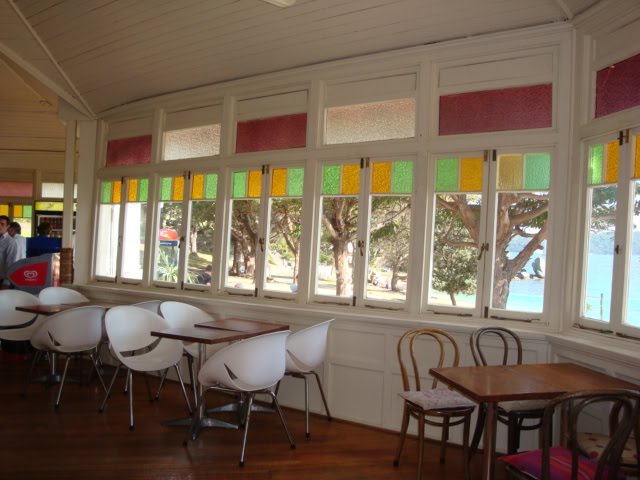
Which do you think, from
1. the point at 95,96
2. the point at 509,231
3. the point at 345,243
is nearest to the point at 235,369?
the point at 345,243

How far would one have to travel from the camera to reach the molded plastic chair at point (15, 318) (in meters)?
5.76

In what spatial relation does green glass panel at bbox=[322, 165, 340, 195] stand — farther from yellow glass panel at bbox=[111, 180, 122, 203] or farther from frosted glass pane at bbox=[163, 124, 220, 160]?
yellow glass panel at bbox=[111, 180, 122, 203]

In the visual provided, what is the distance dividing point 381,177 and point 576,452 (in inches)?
116

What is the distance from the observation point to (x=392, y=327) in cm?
467

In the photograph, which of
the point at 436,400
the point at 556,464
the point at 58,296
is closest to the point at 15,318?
the point at 58,296

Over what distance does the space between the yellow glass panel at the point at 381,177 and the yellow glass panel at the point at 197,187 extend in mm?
2144

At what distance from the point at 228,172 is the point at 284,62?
128 centimetres

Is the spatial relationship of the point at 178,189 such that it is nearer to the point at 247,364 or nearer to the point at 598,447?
the point at 247,364

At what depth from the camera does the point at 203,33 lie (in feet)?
17.6

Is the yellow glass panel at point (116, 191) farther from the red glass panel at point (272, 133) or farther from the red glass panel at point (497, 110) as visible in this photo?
the red glass panel at point (497, 110)

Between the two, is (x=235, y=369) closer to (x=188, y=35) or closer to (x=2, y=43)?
(x=188, y=35)

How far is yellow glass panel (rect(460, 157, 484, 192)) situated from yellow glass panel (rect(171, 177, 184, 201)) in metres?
3.26

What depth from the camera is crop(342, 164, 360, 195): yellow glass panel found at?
5.07 metres

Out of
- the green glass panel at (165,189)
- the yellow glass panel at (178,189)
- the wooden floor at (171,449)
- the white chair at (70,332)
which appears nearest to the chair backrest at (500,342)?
the wooden floor at (171,449)
